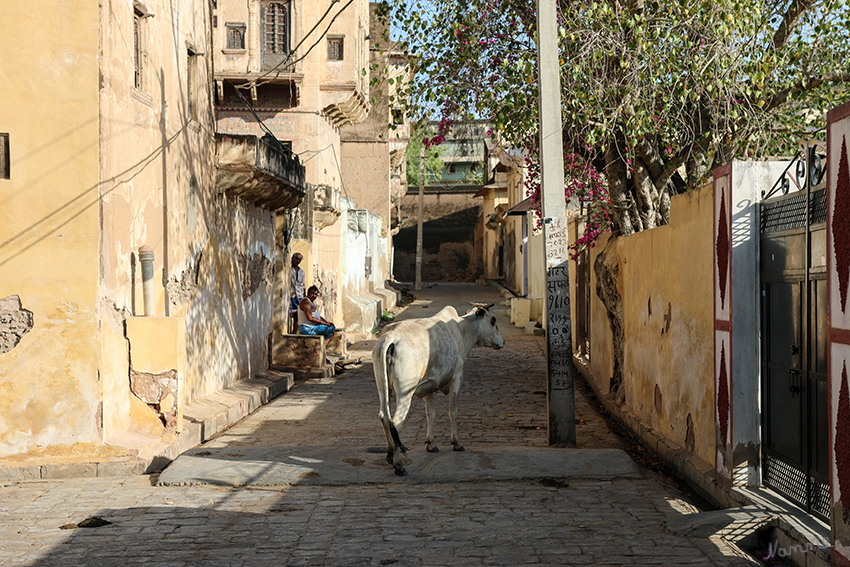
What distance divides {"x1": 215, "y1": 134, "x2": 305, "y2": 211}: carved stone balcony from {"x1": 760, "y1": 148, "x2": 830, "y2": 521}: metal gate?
7596 millimetres

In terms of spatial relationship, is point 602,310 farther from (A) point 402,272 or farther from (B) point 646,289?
(A) point 402,272

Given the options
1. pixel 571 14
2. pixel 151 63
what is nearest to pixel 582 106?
pixel 571 14

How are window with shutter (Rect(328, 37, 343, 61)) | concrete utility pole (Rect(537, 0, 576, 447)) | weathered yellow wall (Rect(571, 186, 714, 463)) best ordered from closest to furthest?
weathered yellow wall (Rect(571, 186, 714, 463)) → concrete utility pole (Rect(537, 0, 576, 447)) → window with shutter (Rect(328, 37, 343, 61))

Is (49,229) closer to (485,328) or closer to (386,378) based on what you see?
(386,378)

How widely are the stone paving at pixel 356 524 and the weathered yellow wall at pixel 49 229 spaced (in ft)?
2.19

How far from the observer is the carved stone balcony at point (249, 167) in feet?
38.7

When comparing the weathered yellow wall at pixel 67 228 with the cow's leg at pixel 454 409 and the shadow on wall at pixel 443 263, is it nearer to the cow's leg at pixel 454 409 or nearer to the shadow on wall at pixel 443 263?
the cow's leg at pixel 454 409

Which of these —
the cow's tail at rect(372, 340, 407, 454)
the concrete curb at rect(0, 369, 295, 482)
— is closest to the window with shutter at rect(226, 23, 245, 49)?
the concrete curb at rect(0, 369, 295, 482)

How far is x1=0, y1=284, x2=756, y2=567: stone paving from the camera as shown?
521cm

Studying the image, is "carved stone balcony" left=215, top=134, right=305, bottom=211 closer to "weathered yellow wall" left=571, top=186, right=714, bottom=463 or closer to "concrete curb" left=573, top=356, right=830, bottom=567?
"weathered yellow wall" left=571, top=186, right=714, bottom=463

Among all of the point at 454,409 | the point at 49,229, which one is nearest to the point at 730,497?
the point at 454,409

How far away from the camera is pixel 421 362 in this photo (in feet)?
25.6

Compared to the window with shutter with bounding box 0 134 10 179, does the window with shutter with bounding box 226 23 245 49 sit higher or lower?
higher

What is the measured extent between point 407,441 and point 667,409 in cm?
280
